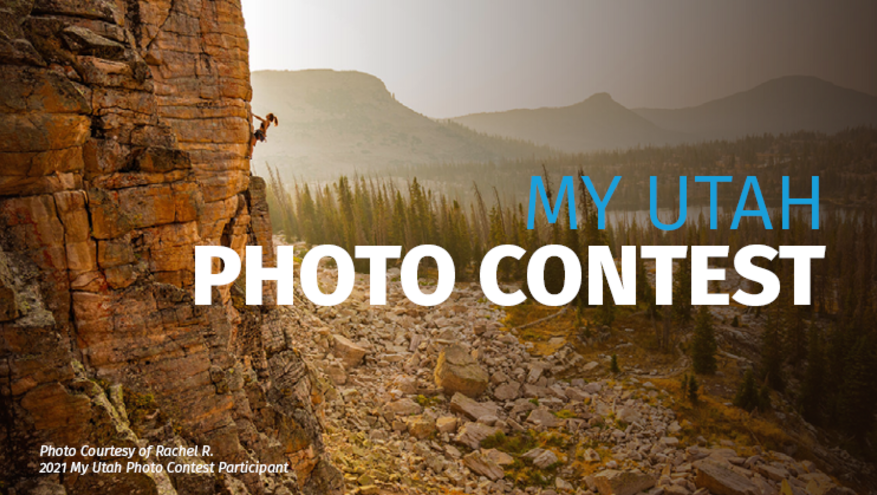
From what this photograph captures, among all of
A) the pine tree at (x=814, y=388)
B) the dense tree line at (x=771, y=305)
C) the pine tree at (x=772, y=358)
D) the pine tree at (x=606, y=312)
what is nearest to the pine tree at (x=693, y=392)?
the dense tree line at (x=771, y=305)

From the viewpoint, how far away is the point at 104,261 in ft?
21.4

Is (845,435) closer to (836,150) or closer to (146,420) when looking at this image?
(146,420)

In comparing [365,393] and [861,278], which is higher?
[861,278]

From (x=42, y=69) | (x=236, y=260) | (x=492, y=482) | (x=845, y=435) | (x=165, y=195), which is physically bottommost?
(x=845, y=435)

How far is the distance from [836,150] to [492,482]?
5268 inches

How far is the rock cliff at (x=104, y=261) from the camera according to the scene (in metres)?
5.47

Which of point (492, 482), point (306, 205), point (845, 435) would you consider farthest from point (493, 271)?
point (306, 205)

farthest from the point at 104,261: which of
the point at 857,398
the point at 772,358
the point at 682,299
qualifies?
the point at 682,299

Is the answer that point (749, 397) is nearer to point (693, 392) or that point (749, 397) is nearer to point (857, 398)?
point (693, 392)

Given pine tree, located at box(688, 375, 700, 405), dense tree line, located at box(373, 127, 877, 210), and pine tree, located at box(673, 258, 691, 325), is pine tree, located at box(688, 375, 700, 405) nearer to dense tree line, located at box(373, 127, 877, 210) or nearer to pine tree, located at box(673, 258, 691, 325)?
pine tree, located at box(673, 258, 691, 325)

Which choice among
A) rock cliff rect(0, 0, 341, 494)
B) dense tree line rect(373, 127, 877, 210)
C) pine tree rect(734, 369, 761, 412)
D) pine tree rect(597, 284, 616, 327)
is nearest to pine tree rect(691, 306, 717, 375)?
pine tree rect(734, 369, 761, 412)

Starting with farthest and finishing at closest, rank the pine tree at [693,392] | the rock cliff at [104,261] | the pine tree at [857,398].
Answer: the pine tree at [857,398]
the pine tree at [693,392]
the rock cliff at [104,261]

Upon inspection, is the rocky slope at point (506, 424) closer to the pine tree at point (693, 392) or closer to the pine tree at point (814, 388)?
the pine tree at point (693, 392)

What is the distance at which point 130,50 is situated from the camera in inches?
280
